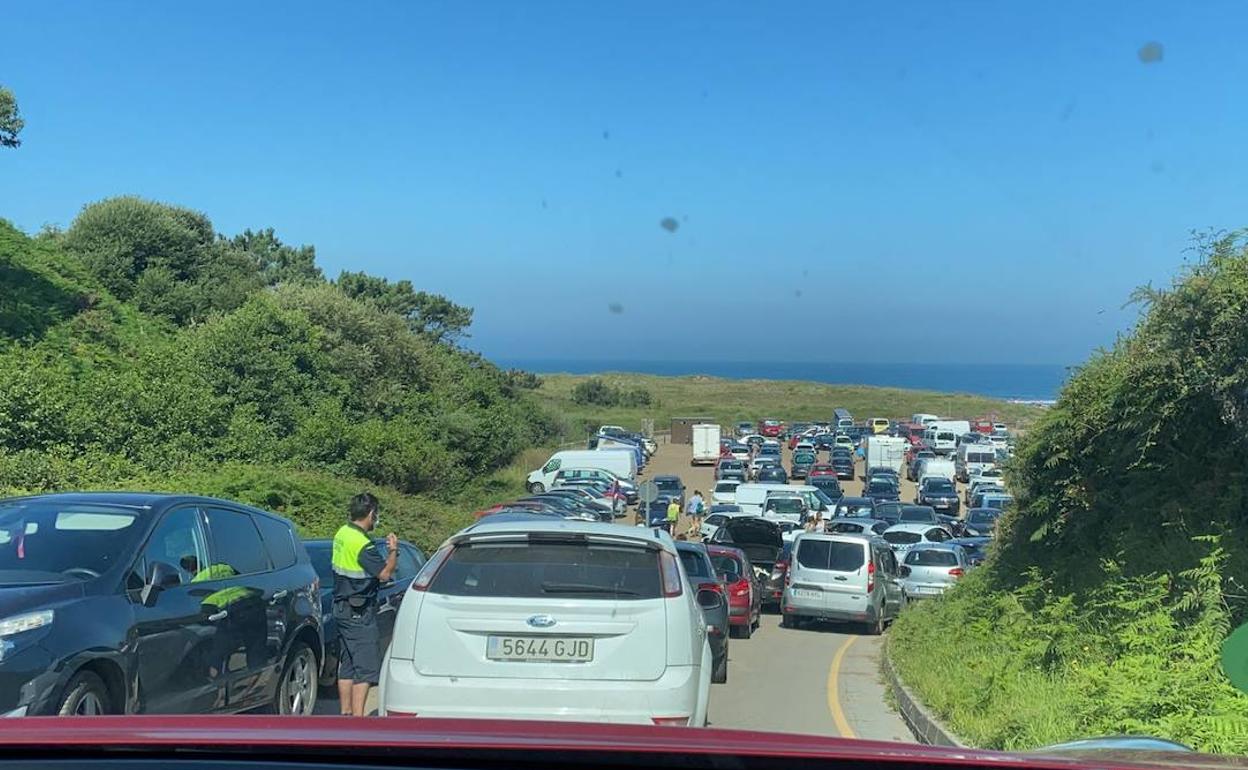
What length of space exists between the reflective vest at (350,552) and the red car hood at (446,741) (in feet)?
19.4

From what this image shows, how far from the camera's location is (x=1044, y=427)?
15.7 meters


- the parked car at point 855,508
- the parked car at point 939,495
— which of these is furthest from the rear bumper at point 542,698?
the parked car at point 939,495

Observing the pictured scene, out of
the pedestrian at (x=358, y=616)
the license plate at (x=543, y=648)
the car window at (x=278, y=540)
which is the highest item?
the car window at (x=278, y=540)

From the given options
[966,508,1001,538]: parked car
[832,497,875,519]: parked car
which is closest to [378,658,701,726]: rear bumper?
[966,508,1001,538]: parked car

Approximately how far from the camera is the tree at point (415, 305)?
67312 mm

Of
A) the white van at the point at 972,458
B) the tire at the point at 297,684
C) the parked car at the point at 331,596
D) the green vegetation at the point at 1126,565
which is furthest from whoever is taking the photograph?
the white van at the point at 972,458

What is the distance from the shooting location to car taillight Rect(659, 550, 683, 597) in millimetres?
6324

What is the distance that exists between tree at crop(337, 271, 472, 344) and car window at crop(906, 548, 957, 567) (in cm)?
4534

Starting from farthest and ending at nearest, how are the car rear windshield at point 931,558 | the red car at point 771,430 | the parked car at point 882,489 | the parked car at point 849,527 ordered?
the red car at point 771,430 → the parked car at point 882,489 → the parked car at point 849,527 → the car rear windshield at point 931,558

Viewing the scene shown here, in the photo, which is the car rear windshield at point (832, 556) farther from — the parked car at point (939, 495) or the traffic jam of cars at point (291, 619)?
the parked car at point (939, 495)

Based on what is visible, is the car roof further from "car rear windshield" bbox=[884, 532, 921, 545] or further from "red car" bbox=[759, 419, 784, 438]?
"red car" bbox=[759, 419, 784, 438]

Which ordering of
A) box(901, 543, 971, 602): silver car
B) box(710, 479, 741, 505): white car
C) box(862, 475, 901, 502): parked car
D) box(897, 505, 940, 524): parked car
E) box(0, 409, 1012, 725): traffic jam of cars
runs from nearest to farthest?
box(0, 409, 1012, 725): traffic jam of cars, box(901, 543, 971, 602): silver car, box(897, 505, 940, 524): parked car, box(710, 479, 741, 505): white car, box(862, 475, 901, 502): parked car

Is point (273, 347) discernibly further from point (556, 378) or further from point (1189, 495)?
point (556, 378)

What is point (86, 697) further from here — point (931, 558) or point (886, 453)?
point (886, 453)
